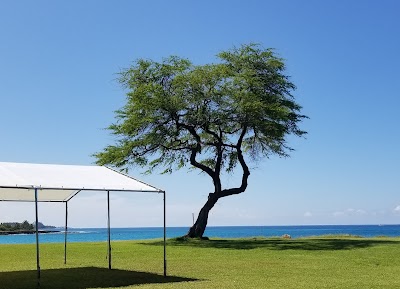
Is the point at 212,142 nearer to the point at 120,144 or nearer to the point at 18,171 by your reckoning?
the point at 120,144

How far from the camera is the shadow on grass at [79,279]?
46.1 feet

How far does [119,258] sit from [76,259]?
1549 millimetres

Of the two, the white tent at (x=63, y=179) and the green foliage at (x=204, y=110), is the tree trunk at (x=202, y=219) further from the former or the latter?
the white tent at (x=63, y=179)

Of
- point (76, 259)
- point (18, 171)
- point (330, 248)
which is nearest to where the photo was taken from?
point (18, 171)

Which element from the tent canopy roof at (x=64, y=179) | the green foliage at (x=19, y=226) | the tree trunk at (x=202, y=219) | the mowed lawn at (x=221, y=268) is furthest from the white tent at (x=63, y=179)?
the green foliage at (x=19, y=226)

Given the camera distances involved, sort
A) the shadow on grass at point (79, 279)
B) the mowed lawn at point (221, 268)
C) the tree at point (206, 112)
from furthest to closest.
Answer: the tree at point (206, 112)
the mowed lawn at point (221, 268)
the shadow on grass at point (79, 279)

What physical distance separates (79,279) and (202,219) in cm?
2025

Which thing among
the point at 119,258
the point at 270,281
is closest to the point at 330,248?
the point at 119,258

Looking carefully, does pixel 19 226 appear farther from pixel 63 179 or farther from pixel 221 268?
pixel 63 179

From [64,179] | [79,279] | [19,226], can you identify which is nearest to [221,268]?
[79,279]

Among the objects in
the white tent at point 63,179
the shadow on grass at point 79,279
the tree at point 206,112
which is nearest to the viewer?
the white tent at point 63,179

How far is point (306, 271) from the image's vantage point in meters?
17.4

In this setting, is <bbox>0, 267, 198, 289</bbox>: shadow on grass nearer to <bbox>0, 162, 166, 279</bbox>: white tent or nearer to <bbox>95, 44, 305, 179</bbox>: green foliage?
<bbox>0, 162, 166, 279</bbox>: white tent

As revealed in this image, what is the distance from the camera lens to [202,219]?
35.3 metres
